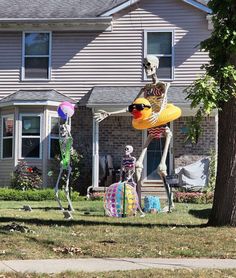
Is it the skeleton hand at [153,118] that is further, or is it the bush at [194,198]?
the bush at [194,198]

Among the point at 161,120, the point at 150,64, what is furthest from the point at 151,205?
the point at 150,64

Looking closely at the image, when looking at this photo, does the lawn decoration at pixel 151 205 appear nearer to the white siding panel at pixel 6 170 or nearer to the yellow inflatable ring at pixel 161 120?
the yellow inflatable ring at pixel 161 120

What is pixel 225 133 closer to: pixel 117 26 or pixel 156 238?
pixel 156 238

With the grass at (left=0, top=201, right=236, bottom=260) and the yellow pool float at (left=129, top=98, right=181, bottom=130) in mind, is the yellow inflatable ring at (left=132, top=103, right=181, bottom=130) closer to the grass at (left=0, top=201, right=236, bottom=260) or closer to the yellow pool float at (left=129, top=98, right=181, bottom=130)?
the yellow pool float at (left=129, top=98, right=181, bottom=130)

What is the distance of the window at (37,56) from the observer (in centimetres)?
2053

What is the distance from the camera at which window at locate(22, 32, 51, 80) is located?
20.5m

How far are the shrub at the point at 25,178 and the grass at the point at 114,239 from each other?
7812 mm

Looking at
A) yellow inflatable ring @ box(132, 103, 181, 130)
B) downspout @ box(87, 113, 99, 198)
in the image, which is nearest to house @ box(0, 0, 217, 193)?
downspout @ box(87, 113, 99, 198)

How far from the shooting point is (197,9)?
20.0 m

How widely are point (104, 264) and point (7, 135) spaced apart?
13916 mm

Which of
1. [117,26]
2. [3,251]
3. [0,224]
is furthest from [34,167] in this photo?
[3,251]

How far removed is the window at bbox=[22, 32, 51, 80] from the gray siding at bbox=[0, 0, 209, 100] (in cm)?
21

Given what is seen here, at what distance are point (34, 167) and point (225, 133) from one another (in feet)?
35.3

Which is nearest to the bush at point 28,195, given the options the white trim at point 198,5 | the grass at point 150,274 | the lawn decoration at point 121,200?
the lawn decoration at point 121,200
